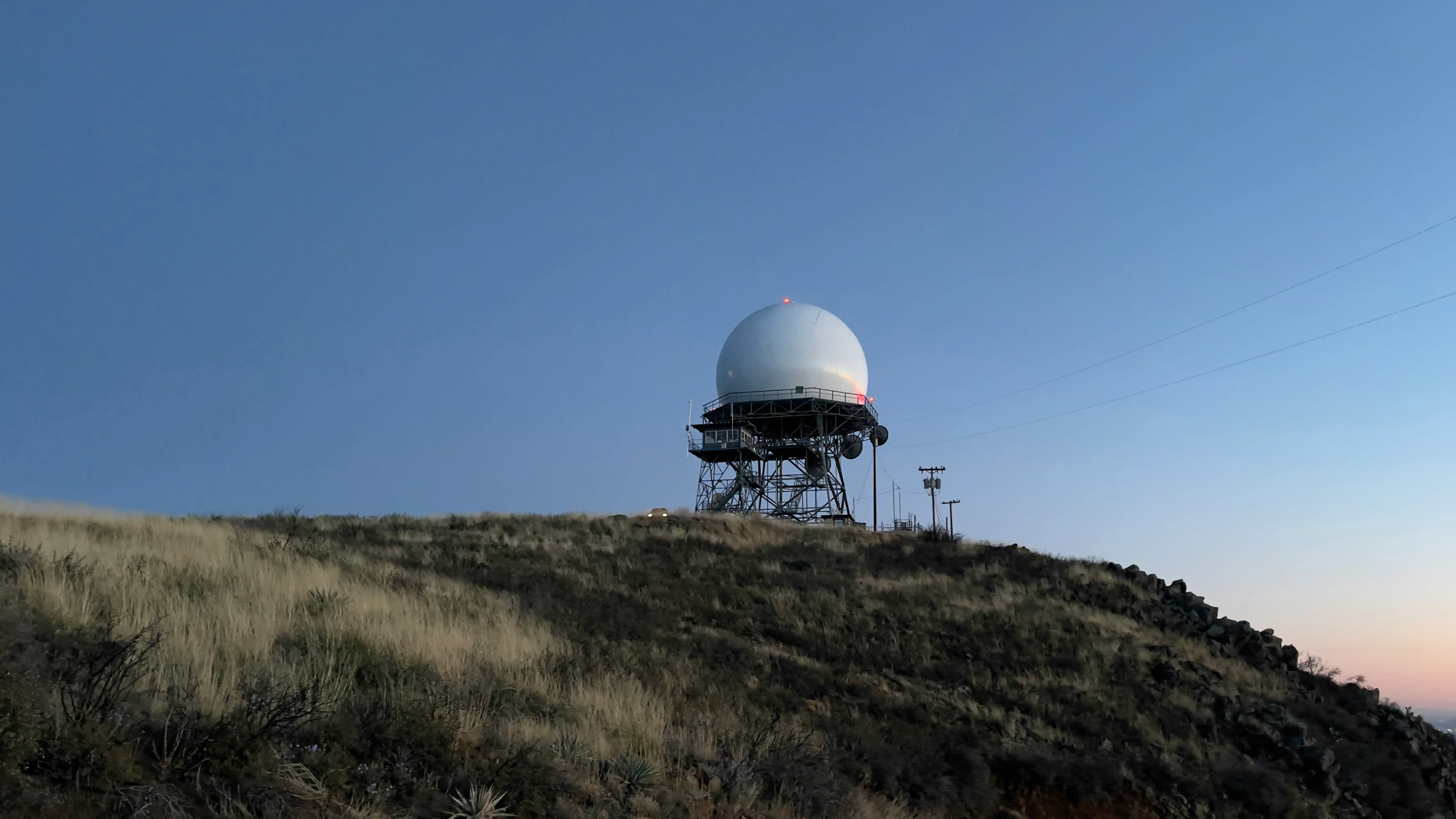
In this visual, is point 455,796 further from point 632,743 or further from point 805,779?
point 805,779

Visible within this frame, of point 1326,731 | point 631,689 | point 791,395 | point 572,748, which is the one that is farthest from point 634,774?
point 791,395

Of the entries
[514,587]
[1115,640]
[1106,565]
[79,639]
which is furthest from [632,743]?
[1106,565]

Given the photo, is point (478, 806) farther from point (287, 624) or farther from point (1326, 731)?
point (1326, 731)

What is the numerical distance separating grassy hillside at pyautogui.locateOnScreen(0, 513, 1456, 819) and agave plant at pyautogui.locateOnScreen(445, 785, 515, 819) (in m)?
0.02

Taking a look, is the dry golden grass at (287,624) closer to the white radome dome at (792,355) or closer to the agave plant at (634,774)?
the agave plant at (634,774)

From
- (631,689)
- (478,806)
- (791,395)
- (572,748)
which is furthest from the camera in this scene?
(791,395)

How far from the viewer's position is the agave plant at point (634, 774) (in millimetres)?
6266

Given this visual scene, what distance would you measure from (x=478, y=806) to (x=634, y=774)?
4.31 ft

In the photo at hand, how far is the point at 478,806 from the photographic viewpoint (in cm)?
533

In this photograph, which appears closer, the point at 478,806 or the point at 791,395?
the point at 478,806

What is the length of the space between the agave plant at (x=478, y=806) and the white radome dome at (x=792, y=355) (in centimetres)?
4113

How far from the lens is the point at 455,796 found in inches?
216

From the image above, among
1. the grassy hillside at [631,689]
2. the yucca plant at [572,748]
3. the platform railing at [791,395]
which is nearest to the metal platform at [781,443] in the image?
the platform railing at [791,395]

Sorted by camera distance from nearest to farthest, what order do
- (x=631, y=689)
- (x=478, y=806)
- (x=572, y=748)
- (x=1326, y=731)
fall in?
(x=478, y=806), (x=572, y=748), (x=631, y=689), (x=1326, y=731)
